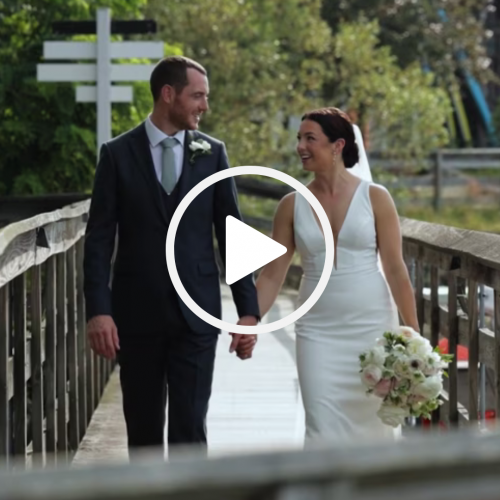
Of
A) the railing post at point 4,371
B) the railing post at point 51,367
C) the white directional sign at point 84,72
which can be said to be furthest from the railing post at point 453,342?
the white directional sign at point 84,72

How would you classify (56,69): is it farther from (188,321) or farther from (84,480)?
(84,480)

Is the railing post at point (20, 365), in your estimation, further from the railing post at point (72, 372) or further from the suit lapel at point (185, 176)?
the railing post at point (72, 372)

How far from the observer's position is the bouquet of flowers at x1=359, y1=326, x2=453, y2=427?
17.0 feet

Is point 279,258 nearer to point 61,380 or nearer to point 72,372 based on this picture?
point 61,380

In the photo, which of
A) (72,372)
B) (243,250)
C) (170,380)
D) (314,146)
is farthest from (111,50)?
(170,380)

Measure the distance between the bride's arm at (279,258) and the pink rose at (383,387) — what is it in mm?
660

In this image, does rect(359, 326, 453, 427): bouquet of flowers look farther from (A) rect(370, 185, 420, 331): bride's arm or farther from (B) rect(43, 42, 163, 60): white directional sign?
(B) rect(43, 42, 163, 60): white directional sign

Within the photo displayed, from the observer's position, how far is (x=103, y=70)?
14211mm

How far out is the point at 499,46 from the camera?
56688 millimetres

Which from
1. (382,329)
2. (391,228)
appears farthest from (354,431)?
(391,228)

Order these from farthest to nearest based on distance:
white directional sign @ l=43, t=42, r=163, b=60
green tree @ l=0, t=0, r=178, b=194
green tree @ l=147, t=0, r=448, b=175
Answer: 1. green tree @ l=147, t=0, r=448, b=175
2. green tree @ l=0, t=0, r=178, b=194
3. white directional sign @ l=43, t=42, r=163, b=60

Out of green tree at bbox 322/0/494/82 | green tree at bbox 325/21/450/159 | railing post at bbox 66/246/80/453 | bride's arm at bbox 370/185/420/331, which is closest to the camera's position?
bride's arm at bbox 370/185/420/331

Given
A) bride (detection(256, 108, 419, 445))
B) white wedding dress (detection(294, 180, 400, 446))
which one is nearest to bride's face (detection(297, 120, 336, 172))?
bride (detection(256, 108, 419, 445))

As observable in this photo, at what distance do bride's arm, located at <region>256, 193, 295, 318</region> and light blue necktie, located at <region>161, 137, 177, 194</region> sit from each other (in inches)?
33.2
